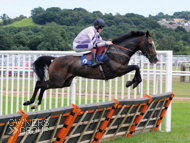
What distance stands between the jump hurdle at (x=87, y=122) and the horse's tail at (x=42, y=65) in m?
1.74

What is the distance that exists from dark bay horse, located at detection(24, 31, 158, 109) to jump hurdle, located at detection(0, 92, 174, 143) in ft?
1.97

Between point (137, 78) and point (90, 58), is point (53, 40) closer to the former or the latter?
point (90, 58)

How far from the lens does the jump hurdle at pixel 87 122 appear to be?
11.0 ft

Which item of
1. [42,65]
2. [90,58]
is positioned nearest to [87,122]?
[90,58]

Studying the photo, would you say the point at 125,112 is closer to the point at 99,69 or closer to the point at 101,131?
the point at 101,131

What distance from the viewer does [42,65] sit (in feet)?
19.5

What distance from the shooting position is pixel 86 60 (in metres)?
5.55

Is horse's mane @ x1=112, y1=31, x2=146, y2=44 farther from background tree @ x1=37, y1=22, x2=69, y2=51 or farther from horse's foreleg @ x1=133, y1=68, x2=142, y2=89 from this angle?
background tree @ x1=37, y1=22, x2=69, y2=51

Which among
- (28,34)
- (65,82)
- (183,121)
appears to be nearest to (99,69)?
(65,82)

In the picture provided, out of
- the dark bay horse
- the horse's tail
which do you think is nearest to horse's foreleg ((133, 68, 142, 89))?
the dark bay horse

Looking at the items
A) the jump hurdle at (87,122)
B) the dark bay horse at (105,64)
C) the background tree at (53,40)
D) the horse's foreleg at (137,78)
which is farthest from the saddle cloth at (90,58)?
the background tree at (53,40)

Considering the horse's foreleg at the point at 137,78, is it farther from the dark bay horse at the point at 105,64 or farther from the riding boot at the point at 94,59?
the riding boot at the point at 94,59

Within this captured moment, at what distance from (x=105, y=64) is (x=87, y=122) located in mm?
1477

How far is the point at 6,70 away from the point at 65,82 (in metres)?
1.29
